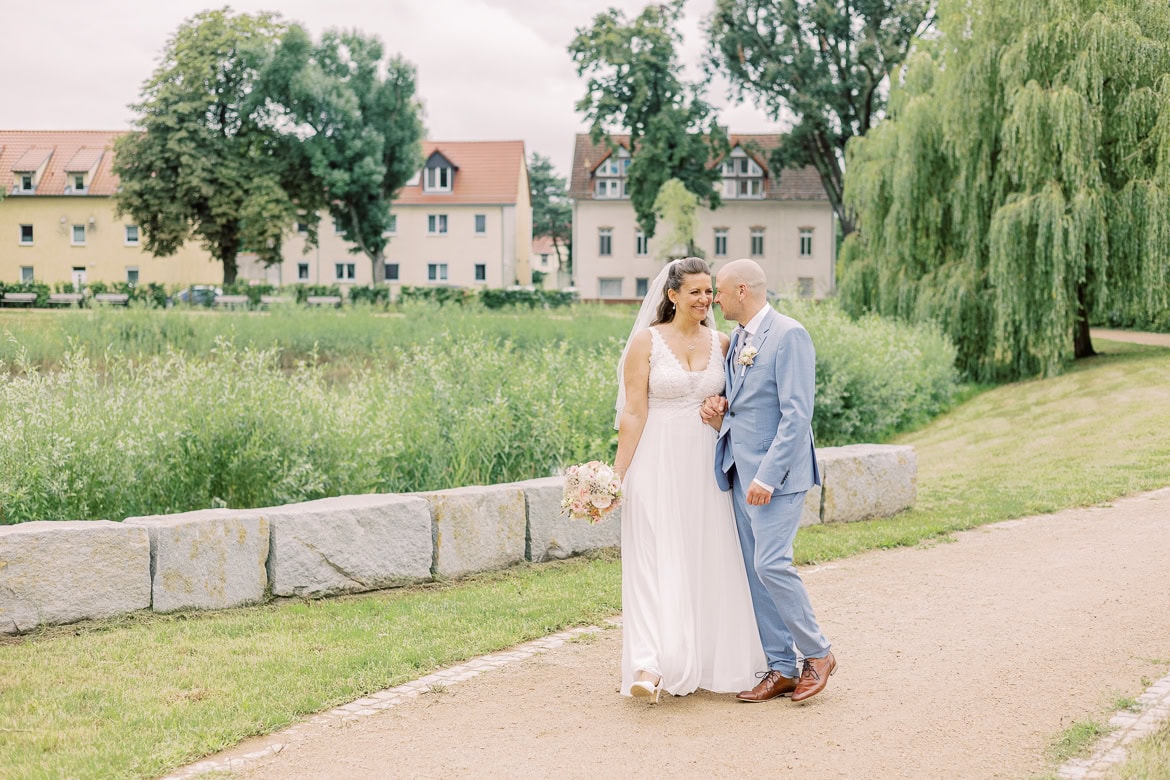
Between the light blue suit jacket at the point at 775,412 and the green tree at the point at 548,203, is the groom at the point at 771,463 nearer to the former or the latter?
the light blue suit jacket at the point at 775,412

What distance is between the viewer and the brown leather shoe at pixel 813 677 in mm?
5270

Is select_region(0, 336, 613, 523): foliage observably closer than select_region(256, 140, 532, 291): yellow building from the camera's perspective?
Yes

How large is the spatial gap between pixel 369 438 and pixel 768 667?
4616mm

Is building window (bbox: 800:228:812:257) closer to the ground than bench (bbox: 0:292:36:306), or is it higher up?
higher up

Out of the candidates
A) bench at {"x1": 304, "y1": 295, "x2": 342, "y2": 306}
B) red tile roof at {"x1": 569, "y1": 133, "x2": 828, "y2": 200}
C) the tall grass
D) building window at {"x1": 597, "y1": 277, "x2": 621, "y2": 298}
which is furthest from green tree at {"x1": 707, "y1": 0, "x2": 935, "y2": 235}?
the tall grass

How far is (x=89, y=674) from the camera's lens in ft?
18.7

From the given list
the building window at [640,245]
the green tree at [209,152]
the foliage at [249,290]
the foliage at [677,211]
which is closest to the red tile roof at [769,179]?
the building window at [640,245]

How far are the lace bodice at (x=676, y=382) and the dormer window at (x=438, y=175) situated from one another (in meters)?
57.1

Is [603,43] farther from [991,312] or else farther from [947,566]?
[947,566]

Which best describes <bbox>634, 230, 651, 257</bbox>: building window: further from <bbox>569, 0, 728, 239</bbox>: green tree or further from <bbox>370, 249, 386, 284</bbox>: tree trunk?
<bbox>370, 249, 386, 284</bbox>: tree trunk

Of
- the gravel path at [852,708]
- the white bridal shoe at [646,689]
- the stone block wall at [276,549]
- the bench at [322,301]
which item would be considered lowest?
the gravel path at [852,708]

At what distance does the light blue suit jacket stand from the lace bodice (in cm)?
16

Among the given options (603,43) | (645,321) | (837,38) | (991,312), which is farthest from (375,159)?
(645,321)

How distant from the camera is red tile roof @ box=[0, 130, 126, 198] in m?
59.2
